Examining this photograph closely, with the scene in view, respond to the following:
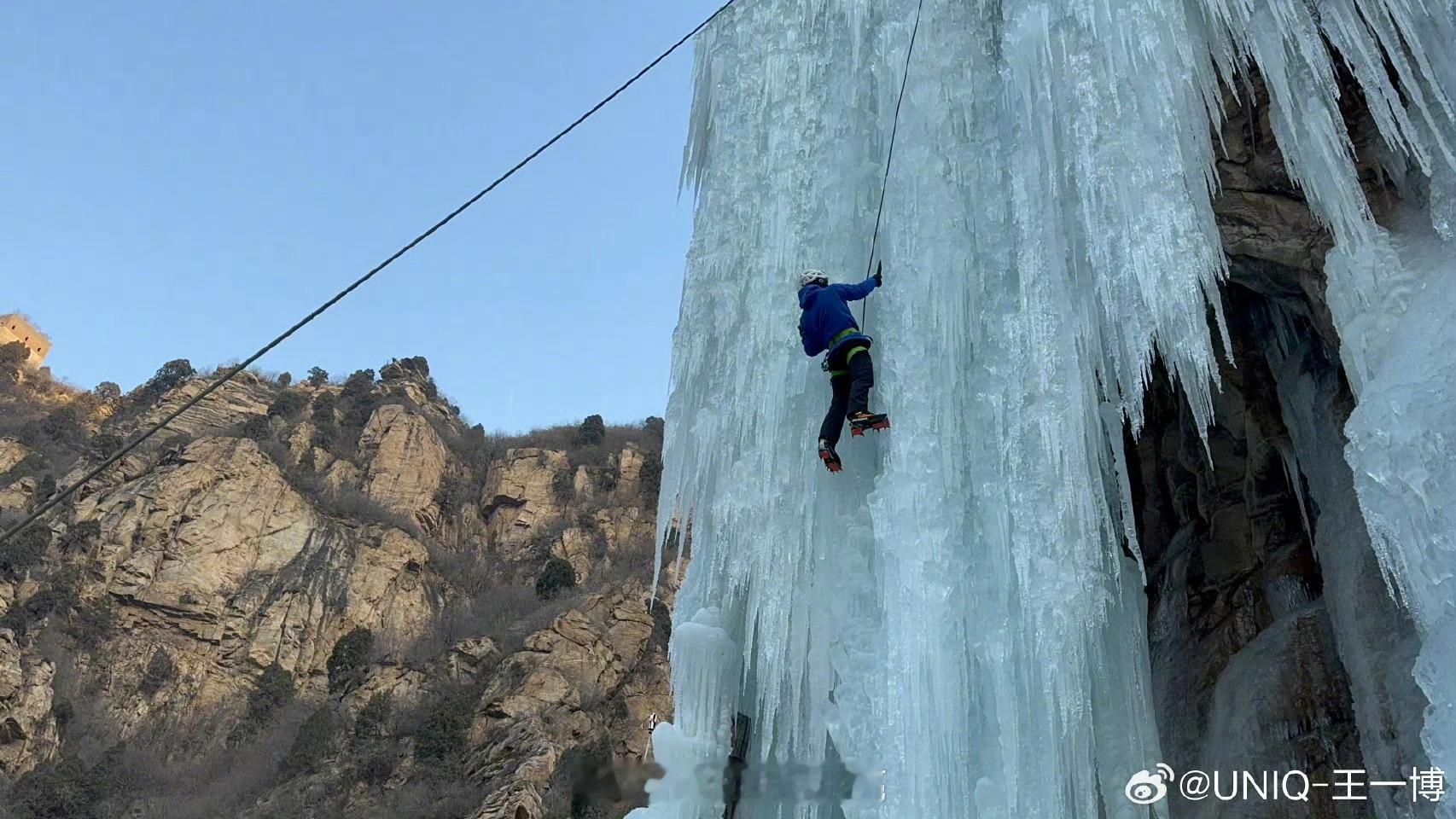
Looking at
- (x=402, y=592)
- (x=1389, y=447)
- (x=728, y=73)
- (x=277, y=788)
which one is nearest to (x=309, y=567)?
(x=402, y=592)

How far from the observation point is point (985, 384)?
17.3 feet

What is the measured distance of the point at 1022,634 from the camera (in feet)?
15.4

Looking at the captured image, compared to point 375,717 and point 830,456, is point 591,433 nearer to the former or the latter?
point 375,717

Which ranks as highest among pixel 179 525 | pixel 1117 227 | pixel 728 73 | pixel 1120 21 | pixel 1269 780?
pixel 179 525

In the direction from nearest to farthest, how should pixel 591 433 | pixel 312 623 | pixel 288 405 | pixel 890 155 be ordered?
1. pixel 890 155
2. pixel 312 623
3. pixel 288 405
4. pixel 591 433

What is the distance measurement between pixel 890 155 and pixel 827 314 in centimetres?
120

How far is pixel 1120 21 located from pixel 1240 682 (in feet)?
12.9

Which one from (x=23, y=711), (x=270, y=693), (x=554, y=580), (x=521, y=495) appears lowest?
(x=23, y=711)

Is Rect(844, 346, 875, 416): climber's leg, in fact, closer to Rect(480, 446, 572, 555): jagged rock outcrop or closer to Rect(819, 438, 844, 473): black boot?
Result: Rect(819, 438, 844, 473): black boot

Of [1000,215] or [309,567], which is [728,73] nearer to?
[1000,215]

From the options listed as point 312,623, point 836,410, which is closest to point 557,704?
point 312,623

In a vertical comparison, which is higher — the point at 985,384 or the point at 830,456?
the point at 985,384

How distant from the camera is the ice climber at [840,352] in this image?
509 centimetres

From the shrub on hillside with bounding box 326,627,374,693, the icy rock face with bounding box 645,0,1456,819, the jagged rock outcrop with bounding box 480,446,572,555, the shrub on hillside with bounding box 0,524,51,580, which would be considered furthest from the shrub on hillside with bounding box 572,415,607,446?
the icy rock face with bounding box 645,0,1456,819
